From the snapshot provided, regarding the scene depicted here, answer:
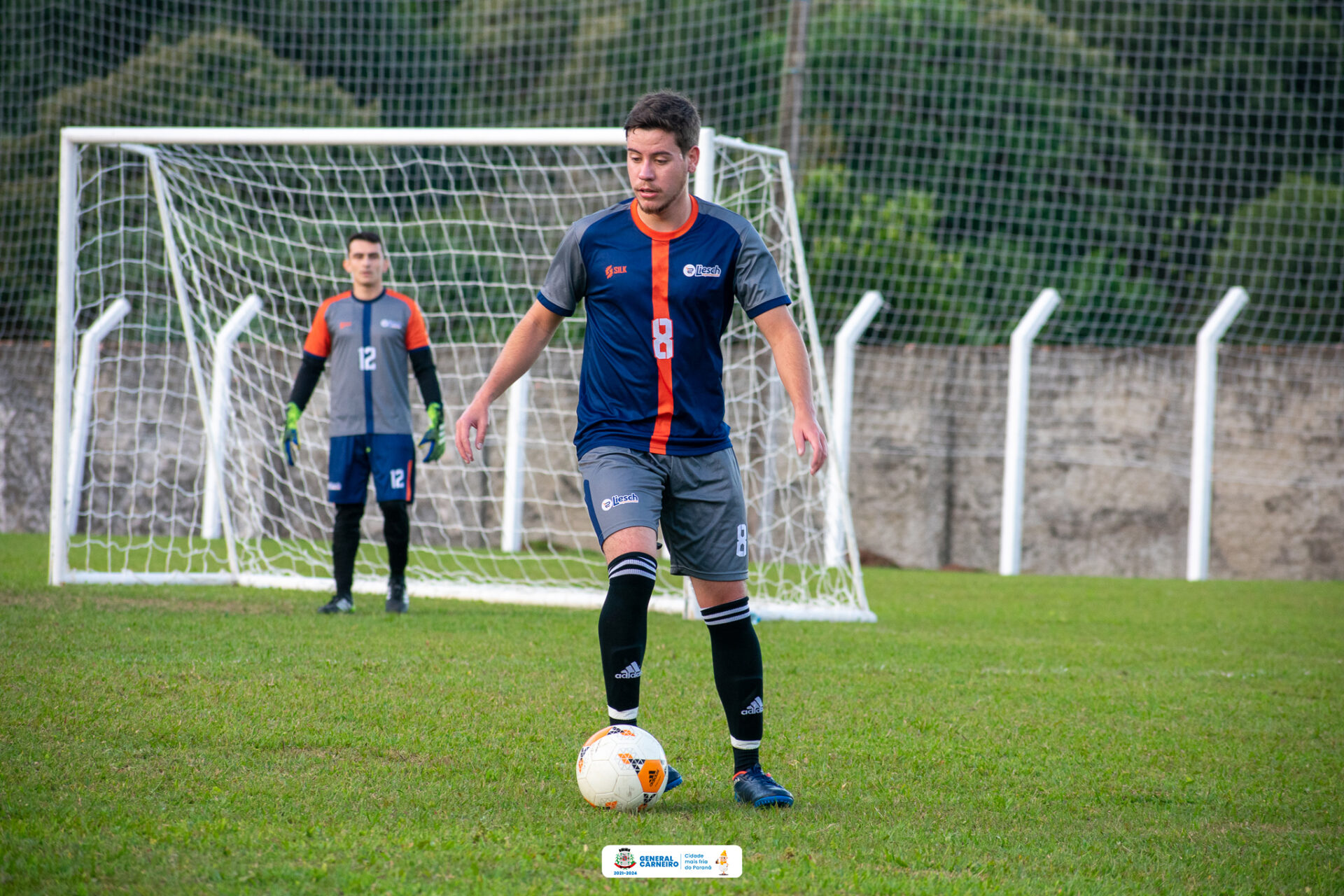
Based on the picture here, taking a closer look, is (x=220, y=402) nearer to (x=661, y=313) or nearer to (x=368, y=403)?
(x=368, y=403)

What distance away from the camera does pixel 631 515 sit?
344 cm

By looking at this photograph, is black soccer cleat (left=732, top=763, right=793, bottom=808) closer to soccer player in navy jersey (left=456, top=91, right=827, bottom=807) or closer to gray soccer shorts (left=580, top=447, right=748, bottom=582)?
soccer player in navy jersey (left=456, top=91, right=827, bottom=807)

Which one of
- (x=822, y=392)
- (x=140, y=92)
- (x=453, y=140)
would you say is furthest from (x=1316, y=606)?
(x=140, y=92)

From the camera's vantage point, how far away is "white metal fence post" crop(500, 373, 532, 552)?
12.1m

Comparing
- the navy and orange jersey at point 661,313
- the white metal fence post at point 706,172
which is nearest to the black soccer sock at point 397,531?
the white metal fence post at point 706,172

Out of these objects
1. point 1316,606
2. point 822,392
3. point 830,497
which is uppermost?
point 822,392

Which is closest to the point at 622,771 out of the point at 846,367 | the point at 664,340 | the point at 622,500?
the point at 622,500

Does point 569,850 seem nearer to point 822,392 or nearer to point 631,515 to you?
point 631,515

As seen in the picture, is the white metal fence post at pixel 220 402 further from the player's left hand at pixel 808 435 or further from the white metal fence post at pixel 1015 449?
the white metal fence post at pixel 1015 449

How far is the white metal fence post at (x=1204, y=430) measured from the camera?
38.4ft

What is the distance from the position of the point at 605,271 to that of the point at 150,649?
312cm

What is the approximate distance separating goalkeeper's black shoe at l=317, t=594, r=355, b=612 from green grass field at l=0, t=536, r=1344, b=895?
212 millimetres

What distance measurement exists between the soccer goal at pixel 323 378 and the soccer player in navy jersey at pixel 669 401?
3.63 m

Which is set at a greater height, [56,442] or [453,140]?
[453,140]
